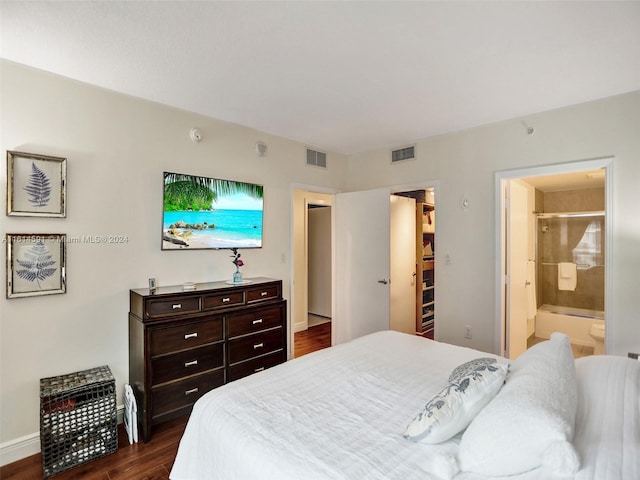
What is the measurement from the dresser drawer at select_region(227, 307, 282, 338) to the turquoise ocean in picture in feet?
2.49

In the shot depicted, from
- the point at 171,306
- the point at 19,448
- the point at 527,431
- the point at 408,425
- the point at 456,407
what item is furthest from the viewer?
the point at 171,306

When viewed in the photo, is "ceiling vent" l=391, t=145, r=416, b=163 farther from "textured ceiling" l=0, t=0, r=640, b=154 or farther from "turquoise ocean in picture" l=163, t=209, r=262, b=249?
"turquoise ocean in picture" l=163, t=209, r=262, b=249

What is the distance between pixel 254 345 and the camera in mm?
3047

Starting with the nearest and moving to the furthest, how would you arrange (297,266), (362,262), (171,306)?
1. (171,306)
2. (362,262)
3. (297,266)

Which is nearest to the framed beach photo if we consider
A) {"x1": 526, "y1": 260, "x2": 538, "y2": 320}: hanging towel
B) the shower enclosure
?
{"x1": 526, "y1": 260, "x2": 538, "y2": 320}: hanging towel

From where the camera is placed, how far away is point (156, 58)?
2.21 metres

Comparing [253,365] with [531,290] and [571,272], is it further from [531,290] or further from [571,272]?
[571,272]

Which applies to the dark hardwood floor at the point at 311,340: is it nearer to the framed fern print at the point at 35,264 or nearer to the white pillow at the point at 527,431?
the framed fern print at the point at 35,264

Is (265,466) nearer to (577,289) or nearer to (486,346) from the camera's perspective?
(486,346)

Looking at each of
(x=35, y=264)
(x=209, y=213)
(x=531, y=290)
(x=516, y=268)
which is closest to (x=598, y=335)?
(x=531, y=290)

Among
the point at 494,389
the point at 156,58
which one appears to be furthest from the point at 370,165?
the point at 494,389

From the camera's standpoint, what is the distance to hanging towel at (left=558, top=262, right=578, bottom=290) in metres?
4.90

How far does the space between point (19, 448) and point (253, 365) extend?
1638mm

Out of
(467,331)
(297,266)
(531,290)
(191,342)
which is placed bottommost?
(467,331)
